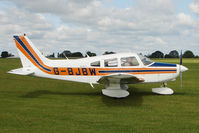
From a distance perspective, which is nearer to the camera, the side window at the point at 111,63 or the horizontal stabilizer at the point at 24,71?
the side window at the point at 111,63

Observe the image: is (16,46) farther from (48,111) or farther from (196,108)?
(196,108)

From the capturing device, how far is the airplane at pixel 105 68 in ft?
26.1

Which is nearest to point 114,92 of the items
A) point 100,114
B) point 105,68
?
point 105,68

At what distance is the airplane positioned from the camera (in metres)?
7.95

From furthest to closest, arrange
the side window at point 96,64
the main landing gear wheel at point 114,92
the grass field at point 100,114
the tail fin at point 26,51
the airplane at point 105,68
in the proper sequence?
the tail fin at point 26,51 < the side window at point 96,64 < the airplane at point 105,68 < the main landing gear wheel at point 114,92 < the grass field at point 100,114

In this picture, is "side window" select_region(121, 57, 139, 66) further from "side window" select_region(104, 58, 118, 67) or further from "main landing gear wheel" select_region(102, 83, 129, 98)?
"main landing gear wheel" select_region(102, 83, 129, 98)

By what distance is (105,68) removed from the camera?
802cm

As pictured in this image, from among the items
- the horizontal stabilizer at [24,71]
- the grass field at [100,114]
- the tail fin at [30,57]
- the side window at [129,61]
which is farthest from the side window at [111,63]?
the horizontal stabilizer at [24,71]

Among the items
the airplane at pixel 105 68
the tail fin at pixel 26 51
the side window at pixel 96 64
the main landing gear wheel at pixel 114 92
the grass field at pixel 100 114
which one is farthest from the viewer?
the tail fin at pixel 26 51

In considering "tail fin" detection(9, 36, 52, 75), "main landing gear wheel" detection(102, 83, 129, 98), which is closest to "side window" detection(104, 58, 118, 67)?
"main landing gear wheel" detection(102, 83, 129, 98)

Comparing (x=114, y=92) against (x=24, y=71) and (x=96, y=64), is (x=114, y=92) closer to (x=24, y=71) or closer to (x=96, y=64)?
(x=96, y=64)

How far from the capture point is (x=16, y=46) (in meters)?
8.51

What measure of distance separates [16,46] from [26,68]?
1059 mm

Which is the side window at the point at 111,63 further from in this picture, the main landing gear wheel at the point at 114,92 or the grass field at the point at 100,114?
the grass field at the point at 100,114
